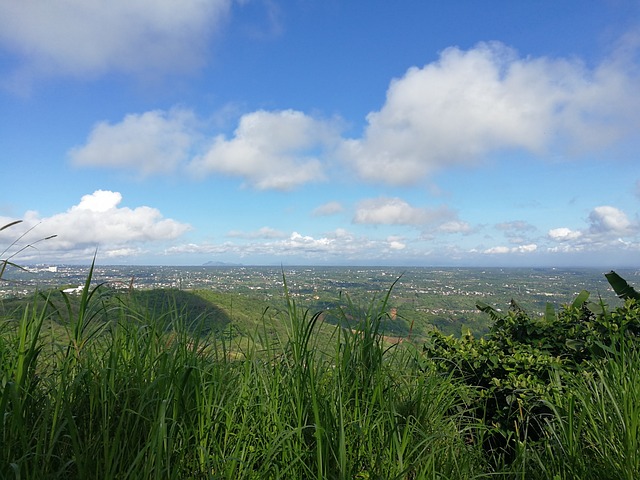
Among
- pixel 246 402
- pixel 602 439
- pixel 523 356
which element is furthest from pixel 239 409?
pixel 523 356

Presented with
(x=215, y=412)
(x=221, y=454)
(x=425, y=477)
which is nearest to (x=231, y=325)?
(x=215, y=412)

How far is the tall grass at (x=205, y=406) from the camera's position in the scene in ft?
5.95

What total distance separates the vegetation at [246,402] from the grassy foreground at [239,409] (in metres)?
0.01

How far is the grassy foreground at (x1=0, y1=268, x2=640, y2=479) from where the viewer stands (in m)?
1.84

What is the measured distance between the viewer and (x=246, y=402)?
7.46 ft

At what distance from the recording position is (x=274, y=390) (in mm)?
2320

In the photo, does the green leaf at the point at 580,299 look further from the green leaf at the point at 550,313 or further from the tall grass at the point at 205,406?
the tall grass at the point at 205,406

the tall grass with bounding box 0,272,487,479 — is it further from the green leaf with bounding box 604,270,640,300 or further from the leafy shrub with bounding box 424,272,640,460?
the green leaf with bounding box 604,270,640,300

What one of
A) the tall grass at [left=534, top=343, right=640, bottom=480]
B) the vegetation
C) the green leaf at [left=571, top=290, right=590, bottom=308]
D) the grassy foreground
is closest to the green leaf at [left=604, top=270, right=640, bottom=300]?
the green leaf at [left=571, top=290, right=590, bottom=308]

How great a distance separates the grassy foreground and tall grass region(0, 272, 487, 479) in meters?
0.01

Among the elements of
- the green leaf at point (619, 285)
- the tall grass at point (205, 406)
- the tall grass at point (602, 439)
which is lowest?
the tall grass at point (602, 439)

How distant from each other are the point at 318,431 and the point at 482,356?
234 centimetres

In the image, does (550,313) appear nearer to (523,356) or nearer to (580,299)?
(580,299)

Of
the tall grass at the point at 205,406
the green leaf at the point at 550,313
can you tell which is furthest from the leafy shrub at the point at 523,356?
the tall grass at the point at 205,406
